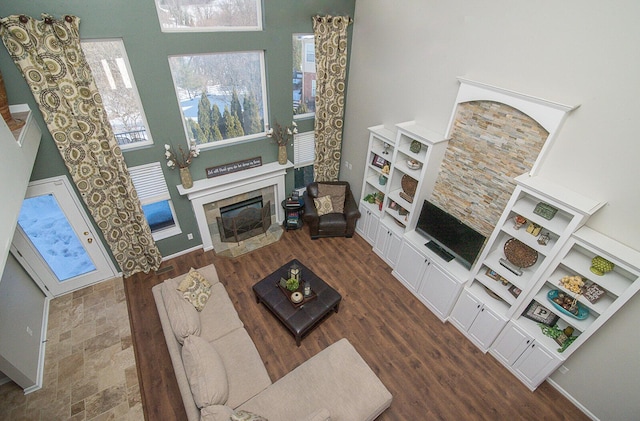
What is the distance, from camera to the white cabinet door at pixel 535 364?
3750 millimetres

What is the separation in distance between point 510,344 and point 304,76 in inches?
222

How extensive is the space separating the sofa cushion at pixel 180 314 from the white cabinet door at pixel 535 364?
4416 millimetres

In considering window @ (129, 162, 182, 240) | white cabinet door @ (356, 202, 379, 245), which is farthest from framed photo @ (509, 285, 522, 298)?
window @ (129, 162, 182, 240)

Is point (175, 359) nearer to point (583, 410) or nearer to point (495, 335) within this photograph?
point (495, 335)

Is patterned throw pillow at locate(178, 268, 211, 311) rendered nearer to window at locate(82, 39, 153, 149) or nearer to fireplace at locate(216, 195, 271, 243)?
fireplace at locate(216, 195, 271, 243)

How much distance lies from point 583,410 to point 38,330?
7.73 m

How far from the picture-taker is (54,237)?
476 centimetres

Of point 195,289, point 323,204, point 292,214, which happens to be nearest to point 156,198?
point 195,289

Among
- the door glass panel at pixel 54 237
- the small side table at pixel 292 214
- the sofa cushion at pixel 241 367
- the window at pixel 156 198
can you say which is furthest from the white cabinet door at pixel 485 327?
the door glass panel at pixel 54 237

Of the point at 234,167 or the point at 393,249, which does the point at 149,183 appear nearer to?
the point at 234,167

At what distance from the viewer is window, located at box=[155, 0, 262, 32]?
13.6 ft

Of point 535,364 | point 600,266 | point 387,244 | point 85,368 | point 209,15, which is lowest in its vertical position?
point 85,368

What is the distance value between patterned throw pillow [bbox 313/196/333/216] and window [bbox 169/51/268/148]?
1813 mm

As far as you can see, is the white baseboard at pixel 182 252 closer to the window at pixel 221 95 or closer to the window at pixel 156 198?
the window at pixel 156 198
